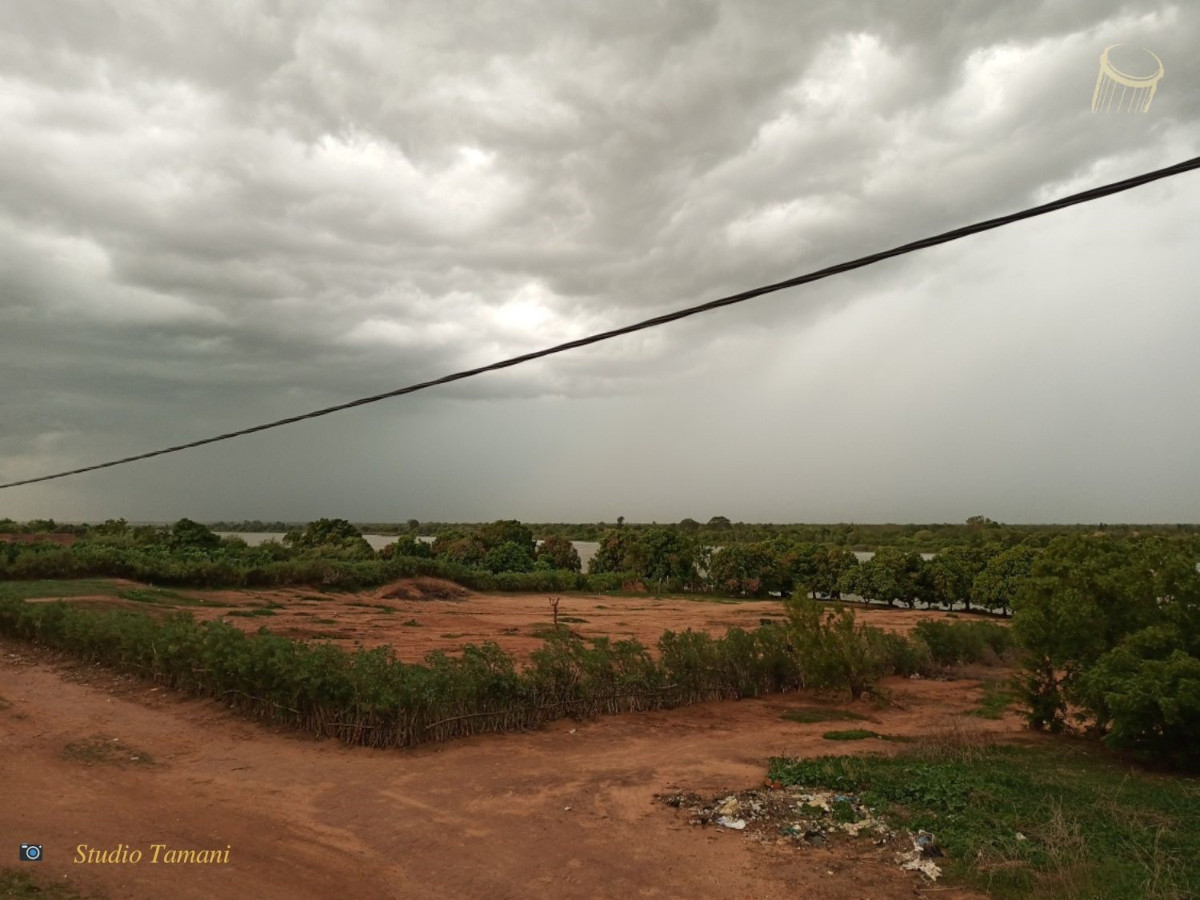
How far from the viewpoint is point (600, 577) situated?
50.8 metres

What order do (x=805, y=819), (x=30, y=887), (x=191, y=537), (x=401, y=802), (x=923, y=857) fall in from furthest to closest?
(x=191, y=537)
(x=401, y=802)
(x=805, y=819)
(x=923, y=857)
(x=30, y=887)

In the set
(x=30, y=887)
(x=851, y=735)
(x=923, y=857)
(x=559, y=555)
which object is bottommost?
(x=559, y=555)

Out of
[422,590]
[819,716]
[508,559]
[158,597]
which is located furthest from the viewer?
[508,559]

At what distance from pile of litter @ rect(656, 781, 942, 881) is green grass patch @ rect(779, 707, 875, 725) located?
16.0 ft

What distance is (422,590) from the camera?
4075 centimetres

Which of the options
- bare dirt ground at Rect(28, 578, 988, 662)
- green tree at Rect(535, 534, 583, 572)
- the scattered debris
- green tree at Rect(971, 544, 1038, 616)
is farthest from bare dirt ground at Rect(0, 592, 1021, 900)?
green tree at Rect(535, 534, 583, 572)

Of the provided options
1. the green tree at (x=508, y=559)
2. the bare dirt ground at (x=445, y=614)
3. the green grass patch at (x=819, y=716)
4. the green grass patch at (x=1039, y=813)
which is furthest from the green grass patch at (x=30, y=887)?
the green tree at (x=508, y=559)

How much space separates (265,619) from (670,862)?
2321 centimetres

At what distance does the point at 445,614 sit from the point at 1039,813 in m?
28.5

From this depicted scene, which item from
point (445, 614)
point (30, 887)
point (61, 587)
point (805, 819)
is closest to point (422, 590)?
point (445, 614)

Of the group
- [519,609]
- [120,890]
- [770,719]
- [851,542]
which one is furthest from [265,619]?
[851,542]

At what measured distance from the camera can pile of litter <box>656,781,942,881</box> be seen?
7.00m

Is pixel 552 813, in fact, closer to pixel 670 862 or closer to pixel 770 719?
pixel 670 862

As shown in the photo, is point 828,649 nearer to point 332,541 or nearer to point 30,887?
point 30,887
